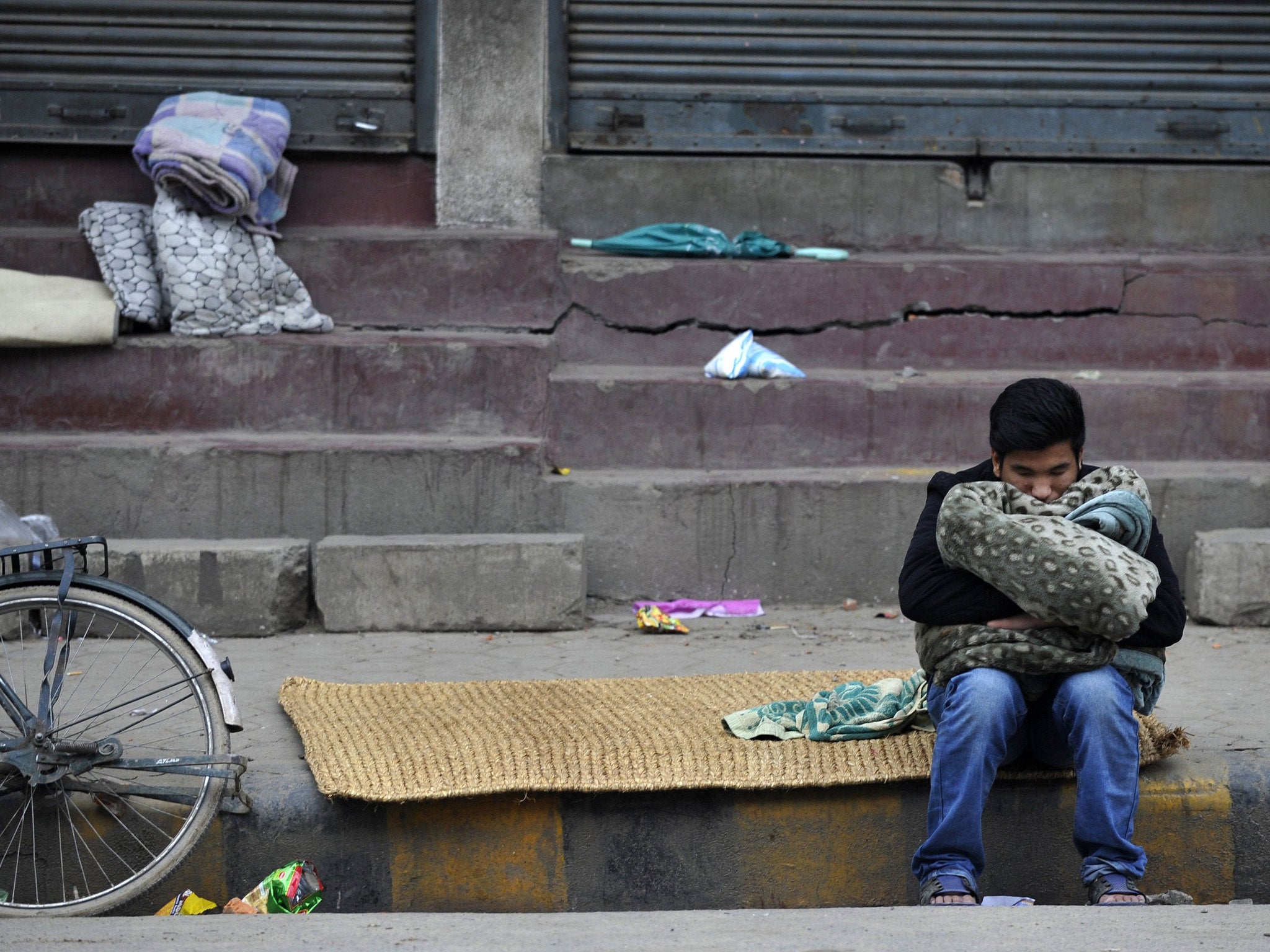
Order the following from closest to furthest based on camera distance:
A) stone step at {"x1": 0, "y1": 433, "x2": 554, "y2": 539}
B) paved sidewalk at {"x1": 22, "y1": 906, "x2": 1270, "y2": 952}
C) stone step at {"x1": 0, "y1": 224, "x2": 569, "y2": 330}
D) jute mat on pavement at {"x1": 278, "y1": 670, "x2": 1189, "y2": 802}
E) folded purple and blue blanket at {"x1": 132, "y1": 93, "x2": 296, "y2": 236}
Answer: paved sidewalk at {"x1": 22, "y1": 906, "x2": 1270, "y2": 952} < jute mat on pavement at {"x1": 278, "y1": 670, "x2": 1189, "y2": 802} < stone step at {"x1": 0, "y1": 433, "x2": 554, "y2": 539} < folded purple and blue blanket at {"x1": 132, "y1": 93, "x2": 296, "y2": 236} < stone step at {"x1": 0, "y1": 224, "x2": 569, "y2": 330}

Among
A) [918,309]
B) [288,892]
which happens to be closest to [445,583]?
[288,892]

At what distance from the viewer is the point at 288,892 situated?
9.94ft

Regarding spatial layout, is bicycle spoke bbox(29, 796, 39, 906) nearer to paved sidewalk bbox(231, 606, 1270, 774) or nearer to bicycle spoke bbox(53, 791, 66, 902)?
bicycle spoke bbox(53, 791, 66, 902)

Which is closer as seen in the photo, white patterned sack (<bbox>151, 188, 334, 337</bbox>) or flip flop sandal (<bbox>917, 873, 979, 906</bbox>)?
flip flop sandal (<bbox>917, 873, 979, 906</bbox>)

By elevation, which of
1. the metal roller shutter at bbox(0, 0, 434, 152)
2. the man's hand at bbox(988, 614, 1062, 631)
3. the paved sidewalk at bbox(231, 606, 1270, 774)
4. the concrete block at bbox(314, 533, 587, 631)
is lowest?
the paved sidewalk at bbox(231, 606, 1270, 774)

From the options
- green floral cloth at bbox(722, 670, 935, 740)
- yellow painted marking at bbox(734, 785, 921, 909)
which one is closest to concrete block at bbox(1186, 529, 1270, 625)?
green floral cloth at bbox(722, 670, 935, 740)

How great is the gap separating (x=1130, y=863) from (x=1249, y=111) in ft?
15.7

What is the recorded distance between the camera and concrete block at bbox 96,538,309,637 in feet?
15.7

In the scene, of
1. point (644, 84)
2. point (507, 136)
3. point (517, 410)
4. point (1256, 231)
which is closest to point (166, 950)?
point (517, 410)

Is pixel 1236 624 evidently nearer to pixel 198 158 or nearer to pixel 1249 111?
pixel 1249 111

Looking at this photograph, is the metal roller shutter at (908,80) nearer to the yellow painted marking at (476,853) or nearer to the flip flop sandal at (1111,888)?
the yellow painted marking at (476,853)

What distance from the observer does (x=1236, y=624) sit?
498cm

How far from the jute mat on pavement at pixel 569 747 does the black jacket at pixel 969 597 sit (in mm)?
452

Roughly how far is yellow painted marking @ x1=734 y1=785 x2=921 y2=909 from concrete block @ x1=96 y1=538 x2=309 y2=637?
2183 millimetres
